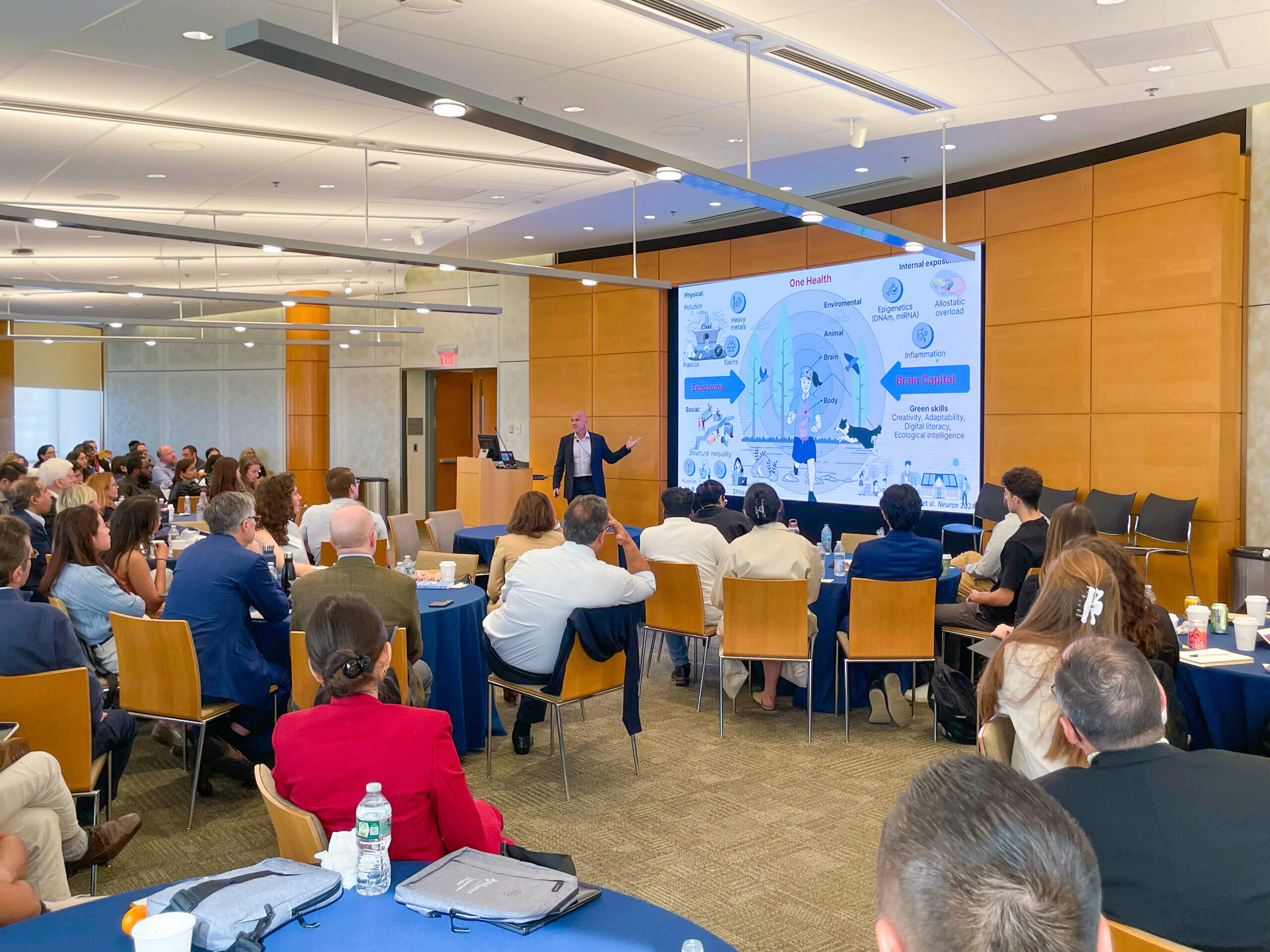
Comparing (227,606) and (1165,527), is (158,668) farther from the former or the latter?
(1165,527)

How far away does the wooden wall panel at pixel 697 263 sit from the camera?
455 inches

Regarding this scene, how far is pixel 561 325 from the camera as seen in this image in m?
13.4

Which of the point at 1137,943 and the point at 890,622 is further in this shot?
the point at 890,622

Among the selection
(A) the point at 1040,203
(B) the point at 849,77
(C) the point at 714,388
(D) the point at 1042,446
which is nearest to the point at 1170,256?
(A) the point at 1040,203

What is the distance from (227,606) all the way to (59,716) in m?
1.09

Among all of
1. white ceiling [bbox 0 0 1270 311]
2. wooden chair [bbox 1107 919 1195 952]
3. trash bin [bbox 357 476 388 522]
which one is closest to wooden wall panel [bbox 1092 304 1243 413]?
white ceiling [bbox 0 0 1270 311]

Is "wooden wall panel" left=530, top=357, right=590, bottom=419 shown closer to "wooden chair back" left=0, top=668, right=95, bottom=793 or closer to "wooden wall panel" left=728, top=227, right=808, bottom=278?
"wooden wall panel" left=728, top=227, right=808, bottom=278

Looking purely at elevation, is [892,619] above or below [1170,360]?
below

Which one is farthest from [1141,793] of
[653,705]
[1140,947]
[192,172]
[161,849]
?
[192,172]

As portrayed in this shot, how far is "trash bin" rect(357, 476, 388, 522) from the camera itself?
53.5ft

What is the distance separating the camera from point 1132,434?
7871 mm

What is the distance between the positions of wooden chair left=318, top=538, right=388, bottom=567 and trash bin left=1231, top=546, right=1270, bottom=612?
Result: 19.8 ft

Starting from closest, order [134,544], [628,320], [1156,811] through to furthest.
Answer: [1156,811] → [134,544] → [628,320]

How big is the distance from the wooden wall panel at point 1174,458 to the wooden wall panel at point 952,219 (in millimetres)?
2082
